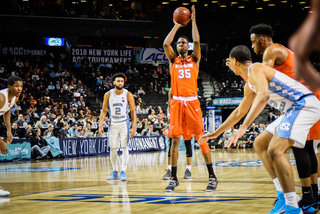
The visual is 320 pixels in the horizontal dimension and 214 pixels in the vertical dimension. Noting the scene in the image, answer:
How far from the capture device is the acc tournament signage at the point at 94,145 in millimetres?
14080

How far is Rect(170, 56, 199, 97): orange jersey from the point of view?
586cm

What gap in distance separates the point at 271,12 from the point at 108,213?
33.5 m

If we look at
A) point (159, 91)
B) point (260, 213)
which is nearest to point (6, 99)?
point (260, 213)

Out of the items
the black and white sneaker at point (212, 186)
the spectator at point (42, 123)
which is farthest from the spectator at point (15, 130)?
the black and white sneaker at point (212, 186)

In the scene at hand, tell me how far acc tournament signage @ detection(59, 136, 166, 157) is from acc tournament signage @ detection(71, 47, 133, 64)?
38.0ft

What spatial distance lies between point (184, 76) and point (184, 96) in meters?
0.34

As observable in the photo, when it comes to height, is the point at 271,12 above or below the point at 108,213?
above

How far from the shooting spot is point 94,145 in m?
15.1

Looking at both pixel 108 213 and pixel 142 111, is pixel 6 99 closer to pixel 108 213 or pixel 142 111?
pixel 108 213

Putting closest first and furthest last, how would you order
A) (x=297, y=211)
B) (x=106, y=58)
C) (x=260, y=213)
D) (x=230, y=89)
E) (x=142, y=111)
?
(x=297, y=211) → (x=260, y=213) → (x=142, y=111) → (x=230, y=89) → (x=106, y=58)

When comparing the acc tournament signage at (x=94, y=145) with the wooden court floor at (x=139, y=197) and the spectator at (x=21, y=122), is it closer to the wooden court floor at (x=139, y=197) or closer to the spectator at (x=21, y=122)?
the spectator at (x=21, y=122)

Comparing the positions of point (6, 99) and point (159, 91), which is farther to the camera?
point (159, 91)

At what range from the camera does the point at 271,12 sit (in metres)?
33.7

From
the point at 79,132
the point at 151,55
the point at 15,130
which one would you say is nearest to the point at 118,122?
the point at 15,130
